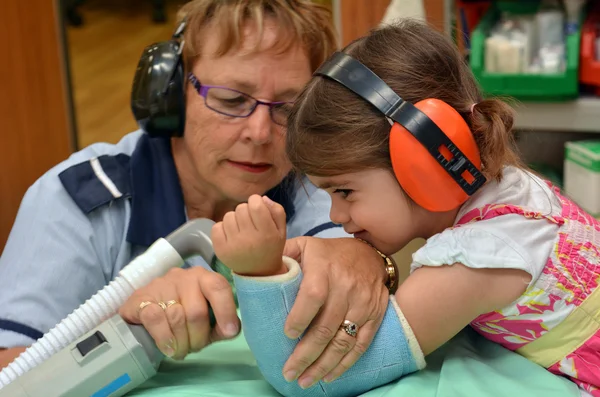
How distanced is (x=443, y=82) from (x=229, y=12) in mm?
476

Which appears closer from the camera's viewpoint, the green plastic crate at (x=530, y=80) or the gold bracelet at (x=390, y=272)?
the gold bracelet at (x=390, y=272)

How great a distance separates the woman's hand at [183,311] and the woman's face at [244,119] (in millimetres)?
346

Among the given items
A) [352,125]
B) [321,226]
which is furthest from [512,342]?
[321,226]

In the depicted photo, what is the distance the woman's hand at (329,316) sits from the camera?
887mm

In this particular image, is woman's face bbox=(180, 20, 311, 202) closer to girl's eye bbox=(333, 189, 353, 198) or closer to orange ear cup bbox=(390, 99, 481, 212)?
girl's eye bbox=(333, 189, 353, 198)

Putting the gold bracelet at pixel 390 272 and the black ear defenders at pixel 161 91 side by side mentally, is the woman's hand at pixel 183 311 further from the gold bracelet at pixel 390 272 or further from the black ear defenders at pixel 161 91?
the black ear defenders at pixel 161 91

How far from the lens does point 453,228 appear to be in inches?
37.8

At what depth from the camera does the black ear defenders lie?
4.38 ft

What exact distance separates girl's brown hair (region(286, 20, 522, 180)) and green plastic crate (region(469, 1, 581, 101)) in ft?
4.10

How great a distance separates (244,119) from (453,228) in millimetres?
479

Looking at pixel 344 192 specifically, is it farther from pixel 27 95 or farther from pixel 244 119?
pixel 27 95

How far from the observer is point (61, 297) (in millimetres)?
1223

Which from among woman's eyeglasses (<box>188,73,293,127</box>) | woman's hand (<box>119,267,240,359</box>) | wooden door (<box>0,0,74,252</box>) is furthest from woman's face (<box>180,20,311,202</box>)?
wooden door (<box>0,0,74,252</box>)

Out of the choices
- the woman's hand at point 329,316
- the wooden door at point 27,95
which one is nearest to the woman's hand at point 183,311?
the woman's hand at point 329,316
